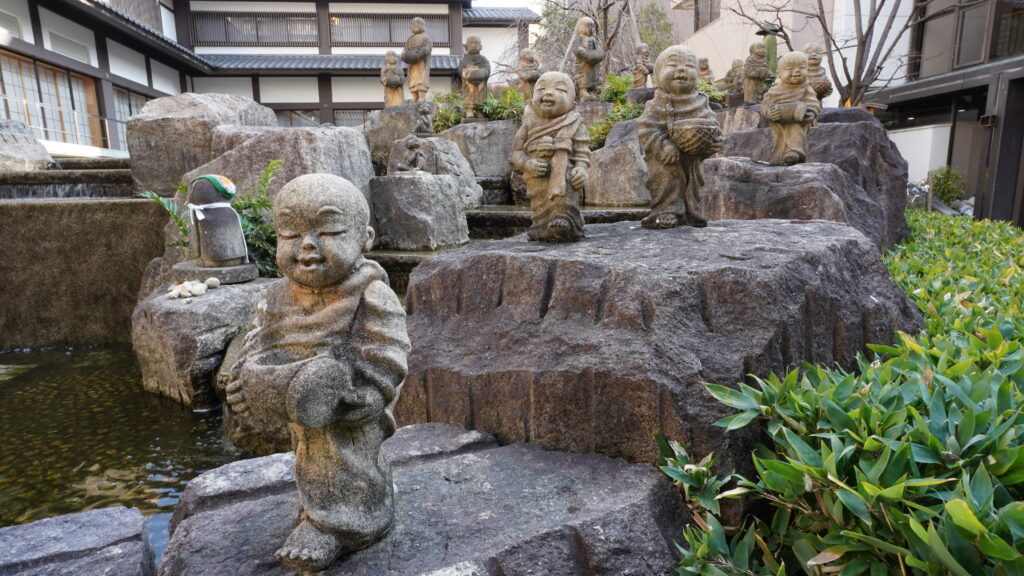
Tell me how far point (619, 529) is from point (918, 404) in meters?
1.05

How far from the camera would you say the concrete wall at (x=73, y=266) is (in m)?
6.91

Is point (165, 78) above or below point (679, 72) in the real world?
above

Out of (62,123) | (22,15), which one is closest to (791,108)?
(22,15)

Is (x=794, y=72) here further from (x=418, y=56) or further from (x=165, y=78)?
(x=165, y=78)

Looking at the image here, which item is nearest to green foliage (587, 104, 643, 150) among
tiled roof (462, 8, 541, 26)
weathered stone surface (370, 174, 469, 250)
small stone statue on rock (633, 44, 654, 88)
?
small stone statue on rock (633, 44, 654, 88)

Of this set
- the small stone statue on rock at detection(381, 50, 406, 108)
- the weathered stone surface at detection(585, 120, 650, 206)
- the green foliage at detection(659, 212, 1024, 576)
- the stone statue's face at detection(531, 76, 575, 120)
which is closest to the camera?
the green foliage at detection(659, 212, 1024, 576)

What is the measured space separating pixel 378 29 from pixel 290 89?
3487 millimetres

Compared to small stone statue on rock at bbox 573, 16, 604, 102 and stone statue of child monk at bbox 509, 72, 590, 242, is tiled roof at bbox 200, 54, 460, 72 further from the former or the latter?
stone statue of child monk at bbox 509, 72, 590, 242

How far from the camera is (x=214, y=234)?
220 inches

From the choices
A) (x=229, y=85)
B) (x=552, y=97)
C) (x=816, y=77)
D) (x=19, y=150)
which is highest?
(x=229, y=85)

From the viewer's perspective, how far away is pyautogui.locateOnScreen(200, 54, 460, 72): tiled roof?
1769 centimetres

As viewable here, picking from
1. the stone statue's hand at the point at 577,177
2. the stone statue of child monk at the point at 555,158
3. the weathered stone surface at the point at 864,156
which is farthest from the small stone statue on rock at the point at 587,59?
the stone statue's hand at the point at 577,177

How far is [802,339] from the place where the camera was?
251cm

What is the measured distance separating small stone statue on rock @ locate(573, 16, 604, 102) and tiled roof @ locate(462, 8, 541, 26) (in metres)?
8.13
